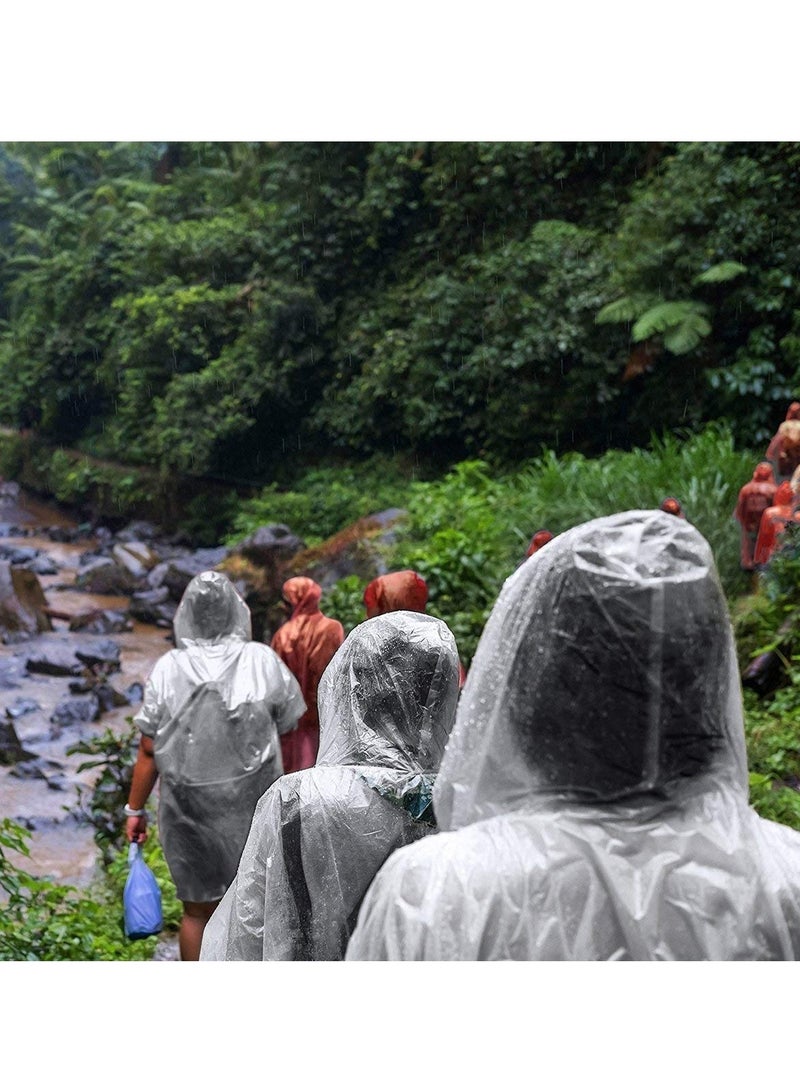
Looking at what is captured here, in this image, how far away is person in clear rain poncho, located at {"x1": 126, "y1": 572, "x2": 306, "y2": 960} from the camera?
15.0 ft

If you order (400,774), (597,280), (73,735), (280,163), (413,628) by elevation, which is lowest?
(73,735)

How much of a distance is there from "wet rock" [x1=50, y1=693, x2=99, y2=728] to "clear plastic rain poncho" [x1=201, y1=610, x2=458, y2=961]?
7183 millimetres

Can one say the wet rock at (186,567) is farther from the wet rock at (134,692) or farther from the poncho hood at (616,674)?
the poncho hood at (616,674)

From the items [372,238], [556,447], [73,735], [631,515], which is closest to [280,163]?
[372,238]

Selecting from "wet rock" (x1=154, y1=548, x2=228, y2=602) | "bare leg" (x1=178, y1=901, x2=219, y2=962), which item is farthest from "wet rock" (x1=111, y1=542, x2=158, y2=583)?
"bare leg" (x1=178, y1=901, x2=219, y2=962)

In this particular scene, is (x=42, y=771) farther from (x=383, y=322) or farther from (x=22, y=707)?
(x=383, y=322)

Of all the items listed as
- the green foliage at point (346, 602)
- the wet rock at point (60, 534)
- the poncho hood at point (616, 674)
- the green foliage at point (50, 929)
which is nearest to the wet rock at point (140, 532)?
the wet rock at point (60, 534)

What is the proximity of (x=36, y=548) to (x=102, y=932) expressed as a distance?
6.50m

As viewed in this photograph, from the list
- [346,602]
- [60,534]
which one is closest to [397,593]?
[346,602]

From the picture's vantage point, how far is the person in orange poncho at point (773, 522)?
8.11 m

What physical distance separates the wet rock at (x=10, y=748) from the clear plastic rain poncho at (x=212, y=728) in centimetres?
443

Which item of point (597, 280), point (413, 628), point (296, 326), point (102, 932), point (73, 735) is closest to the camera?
point (413, 628)

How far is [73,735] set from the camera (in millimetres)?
9352
